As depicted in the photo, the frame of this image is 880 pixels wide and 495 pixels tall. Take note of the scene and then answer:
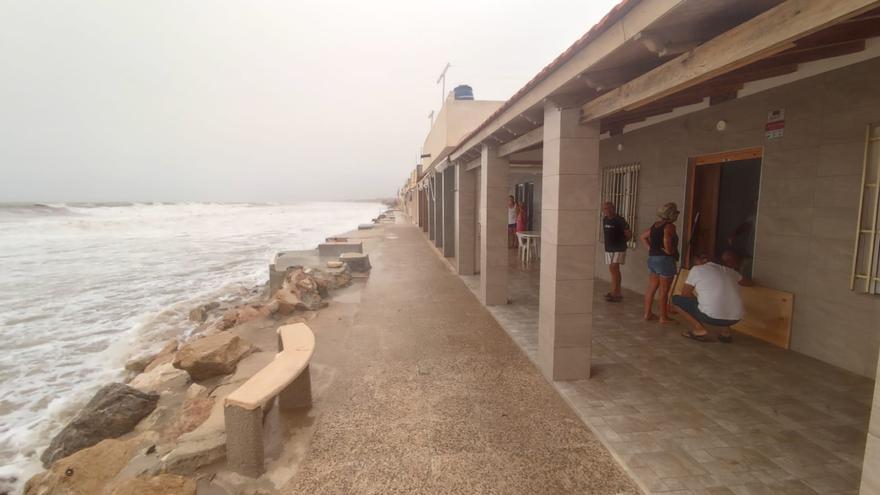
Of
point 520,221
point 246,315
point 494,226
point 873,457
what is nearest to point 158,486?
point 873,457

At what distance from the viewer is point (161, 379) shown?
5.01 meters

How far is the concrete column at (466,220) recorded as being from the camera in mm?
9430

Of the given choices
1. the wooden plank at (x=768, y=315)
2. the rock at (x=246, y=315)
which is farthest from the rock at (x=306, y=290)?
the wooden plank at (x=768, y=315)

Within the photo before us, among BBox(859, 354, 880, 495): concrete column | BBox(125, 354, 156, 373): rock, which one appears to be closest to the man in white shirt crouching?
BBox(859, 354, 880, 495): concrete column

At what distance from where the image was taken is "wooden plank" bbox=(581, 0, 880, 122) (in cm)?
190

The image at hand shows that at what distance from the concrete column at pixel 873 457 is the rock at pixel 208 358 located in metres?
5.19

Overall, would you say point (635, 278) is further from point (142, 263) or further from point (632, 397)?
point (142, 263)

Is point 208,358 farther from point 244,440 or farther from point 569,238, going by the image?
point 569,238

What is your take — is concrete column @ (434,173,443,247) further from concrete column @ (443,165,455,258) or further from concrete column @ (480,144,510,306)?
concrete column @ (480,144,510,306)

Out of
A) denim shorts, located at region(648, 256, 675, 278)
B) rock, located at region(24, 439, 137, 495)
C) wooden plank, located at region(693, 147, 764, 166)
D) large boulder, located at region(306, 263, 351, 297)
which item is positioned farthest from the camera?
large boulder, located at region(306, 263, 351, 297)

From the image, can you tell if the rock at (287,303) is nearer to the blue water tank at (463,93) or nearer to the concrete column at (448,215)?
the concrete column at (448,215)

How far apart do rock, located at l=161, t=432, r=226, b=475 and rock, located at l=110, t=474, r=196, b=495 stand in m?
0.15

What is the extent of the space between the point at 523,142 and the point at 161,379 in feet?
17.6

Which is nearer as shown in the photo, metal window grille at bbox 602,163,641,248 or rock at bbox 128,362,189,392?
rock at bbox 128,362,189,392
